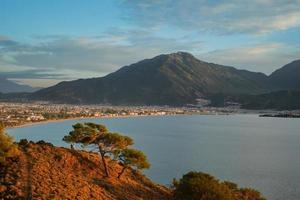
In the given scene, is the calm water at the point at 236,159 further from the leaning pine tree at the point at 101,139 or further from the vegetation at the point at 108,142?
the leaning pine tree at the point at 101,139

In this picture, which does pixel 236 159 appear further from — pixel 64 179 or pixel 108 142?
pixel 64 179

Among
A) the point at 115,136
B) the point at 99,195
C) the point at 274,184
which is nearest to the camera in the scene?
the point at 99,195

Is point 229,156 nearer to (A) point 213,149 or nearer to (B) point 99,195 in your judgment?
(A) point 213,149

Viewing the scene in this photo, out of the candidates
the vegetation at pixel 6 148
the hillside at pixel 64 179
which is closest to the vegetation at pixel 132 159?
the hillside at pixel 64 179

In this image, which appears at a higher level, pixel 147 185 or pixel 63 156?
pixel 63 156

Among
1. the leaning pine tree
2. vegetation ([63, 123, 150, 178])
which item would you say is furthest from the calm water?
the leaning pine tree

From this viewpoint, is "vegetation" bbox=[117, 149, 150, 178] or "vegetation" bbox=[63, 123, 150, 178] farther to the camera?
"vegetation" bbox=[117, 149, 150, 178]

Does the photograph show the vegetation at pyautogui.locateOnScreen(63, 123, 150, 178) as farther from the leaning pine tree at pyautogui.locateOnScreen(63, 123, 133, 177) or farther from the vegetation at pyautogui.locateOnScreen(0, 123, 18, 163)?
the vegetation at pyautogui.locateOnScreen(0, 123, 18, 163)

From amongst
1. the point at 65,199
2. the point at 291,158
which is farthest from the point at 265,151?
the point at 65,199
